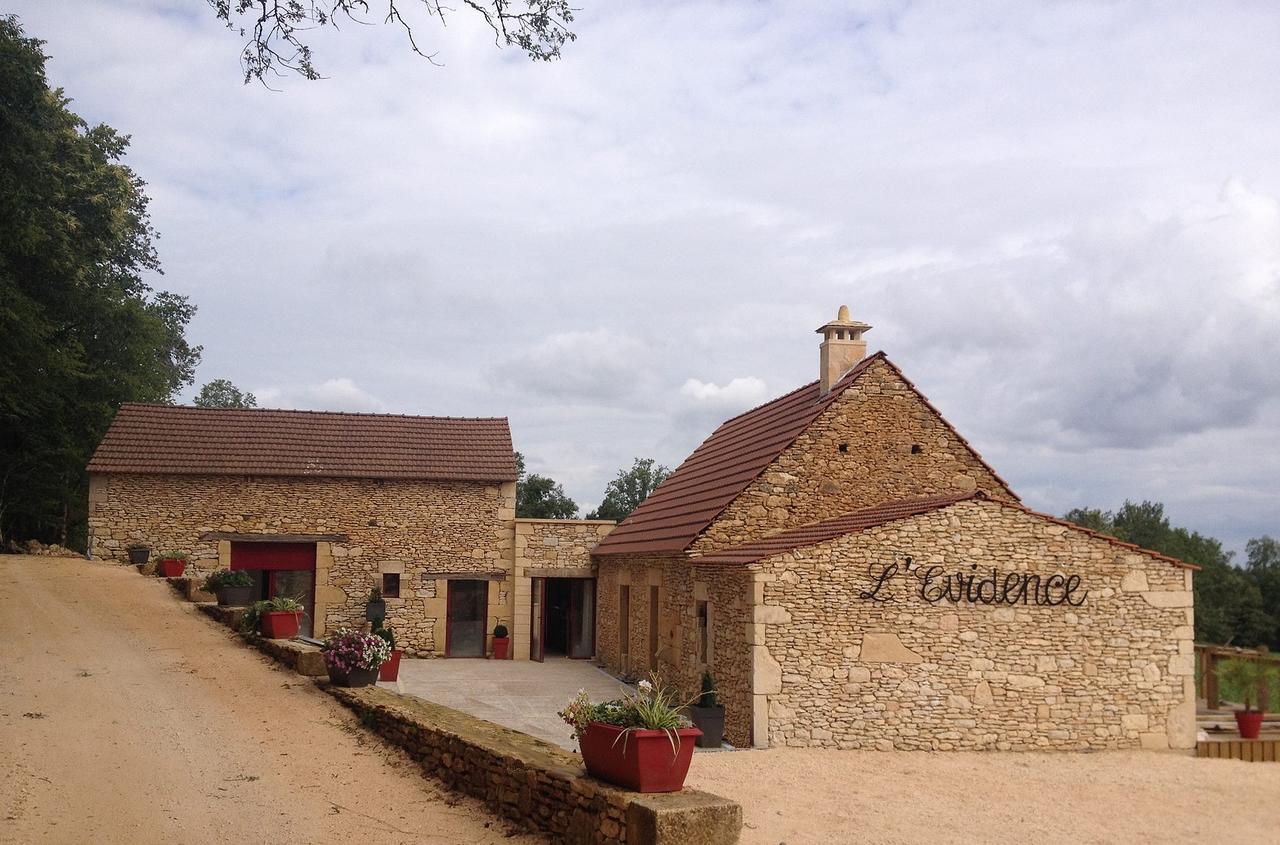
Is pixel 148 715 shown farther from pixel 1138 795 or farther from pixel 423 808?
pixel 1138 795

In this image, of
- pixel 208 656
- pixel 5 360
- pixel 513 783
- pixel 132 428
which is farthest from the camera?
pixel 132 428

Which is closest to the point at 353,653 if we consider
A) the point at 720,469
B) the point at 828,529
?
the point at 828,529

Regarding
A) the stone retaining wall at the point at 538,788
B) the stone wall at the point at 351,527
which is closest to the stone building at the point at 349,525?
the stone wall at the point at 351,527

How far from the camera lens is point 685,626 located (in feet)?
47.4

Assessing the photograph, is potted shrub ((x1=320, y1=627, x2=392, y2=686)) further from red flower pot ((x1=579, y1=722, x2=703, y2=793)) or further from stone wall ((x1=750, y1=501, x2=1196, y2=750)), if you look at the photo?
red flower pot ((x1=579, y1=722, x2=703, y2=793))

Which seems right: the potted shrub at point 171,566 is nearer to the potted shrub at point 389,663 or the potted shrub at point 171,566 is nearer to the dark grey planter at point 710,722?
the potted shrub at point 389,663

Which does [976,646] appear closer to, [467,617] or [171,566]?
[467,617]

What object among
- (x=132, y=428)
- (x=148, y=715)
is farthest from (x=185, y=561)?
(x=148, y=715)

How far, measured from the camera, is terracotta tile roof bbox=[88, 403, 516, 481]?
70.5ft

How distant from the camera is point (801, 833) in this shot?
8.08 metres

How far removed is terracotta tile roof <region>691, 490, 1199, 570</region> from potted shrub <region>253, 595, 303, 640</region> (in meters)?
5.99

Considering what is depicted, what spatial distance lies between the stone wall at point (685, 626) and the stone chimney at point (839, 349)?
3735 millimetres

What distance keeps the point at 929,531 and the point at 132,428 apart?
1757 centimetres

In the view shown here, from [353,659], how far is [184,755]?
2812mm
